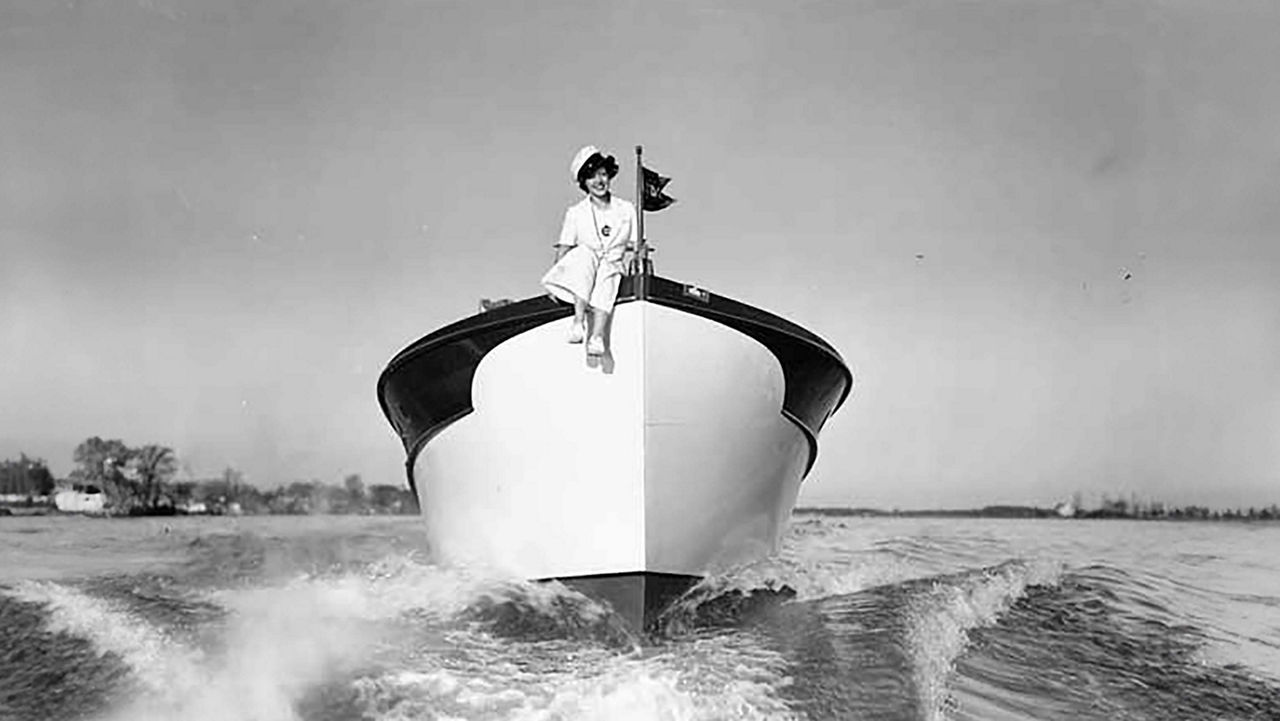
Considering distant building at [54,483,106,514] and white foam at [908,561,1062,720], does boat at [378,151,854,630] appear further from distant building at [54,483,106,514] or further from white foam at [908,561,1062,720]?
distant building at [54,483,106,514]

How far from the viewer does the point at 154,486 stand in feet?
13.5

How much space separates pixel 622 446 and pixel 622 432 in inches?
1.4

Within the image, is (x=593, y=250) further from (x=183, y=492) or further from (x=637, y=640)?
(x=183, y=492)

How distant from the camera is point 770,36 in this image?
4.27 meters

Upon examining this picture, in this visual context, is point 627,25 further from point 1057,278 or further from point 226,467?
point 226,467

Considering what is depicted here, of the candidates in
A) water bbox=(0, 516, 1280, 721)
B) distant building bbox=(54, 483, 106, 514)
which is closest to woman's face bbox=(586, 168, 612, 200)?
water bbox=(0, 516, 1280, 721)

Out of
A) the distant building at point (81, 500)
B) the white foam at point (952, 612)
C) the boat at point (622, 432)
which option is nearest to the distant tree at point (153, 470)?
the distant building at point (81, 500)

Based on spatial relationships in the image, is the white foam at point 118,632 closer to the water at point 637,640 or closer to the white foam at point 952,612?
the water at point 637,640

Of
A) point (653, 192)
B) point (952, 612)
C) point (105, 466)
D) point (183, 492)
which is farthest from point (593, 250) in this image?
point (105, 466)

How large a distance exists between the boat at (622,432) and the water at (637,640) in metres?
0.14

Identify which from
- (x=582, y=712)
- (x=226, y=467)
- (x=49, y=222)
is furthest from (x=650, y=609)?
(x=49, y=222)

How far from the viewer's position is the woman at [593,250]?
9.95 feet

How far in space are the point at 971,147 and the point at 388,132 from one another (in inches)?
84.0

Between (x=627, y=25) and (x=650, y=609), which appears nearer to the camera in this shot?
(x=650, y=609)
